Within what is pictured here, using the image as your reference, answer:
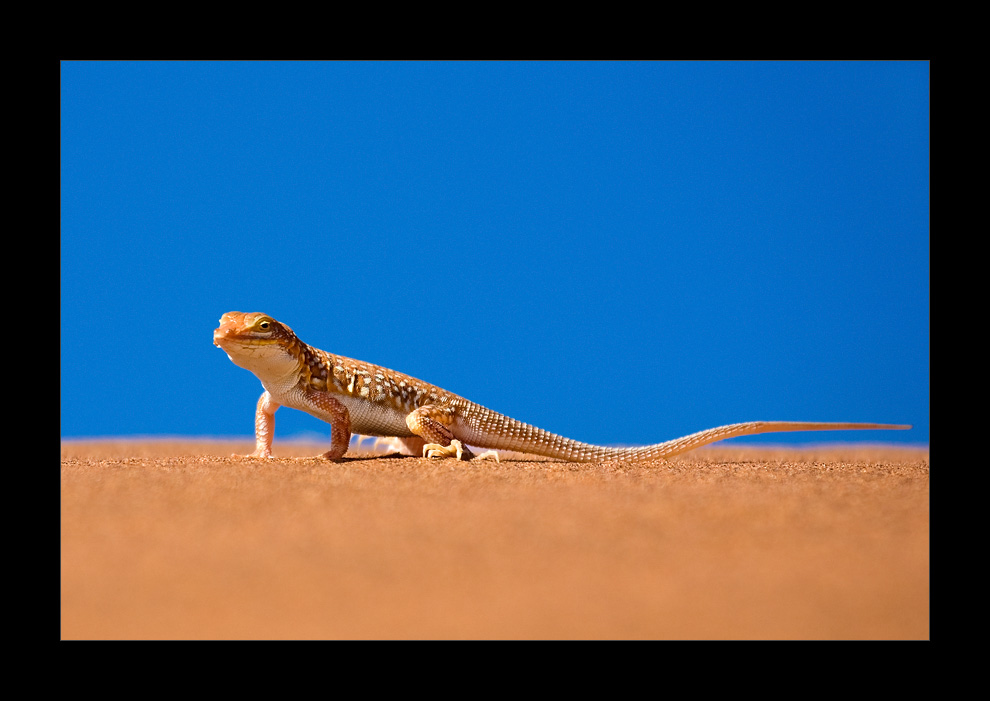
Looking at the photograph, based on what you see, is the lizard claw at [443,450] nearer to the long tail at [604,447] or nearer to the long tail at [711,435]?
the long tail at [604,447]

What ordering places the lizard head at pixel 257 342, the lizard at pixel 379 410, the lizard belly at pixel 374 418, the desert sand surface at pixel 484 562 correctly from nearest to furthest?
1. the desert sand surface at pixel 484 562
2. the lizard head at pixel 257 342
3. the lizard at pixel 379 410
4. the lizard belly at pixel 374 418

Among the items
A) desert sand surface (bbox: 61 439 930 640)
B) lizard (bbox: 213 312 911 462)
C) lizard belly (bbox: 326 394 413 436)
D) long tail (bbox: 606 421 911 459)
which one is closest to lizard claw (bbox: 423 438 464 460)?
lizard (bbox: 213 312 911 462)

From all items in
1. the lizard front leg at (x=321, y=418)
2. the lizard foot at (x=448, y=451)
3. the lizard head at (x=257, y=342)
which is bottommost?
the lizard foot at (x=448, y=451)

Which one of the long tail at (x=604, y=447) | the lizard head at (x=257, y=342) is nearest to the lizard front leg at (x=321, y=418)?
the lizard head at (x=257, y=342)

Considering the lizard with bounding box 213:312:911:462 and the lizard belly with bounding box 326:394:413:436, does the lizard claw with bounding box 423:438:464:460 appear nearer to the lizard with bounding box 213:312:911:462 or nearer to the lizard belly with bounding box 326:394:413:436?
the lizard with bounding box 213:312:911:462

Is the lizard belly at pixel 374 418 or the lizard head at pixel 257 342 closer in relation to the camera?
the lizard head at pixel 257 342

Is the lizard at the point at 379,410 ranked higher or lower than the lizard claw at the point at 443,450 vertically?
higher

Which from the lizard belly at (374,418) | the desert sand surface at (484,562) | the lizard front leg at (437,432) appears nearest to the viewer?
the desert sand surface at (484,562)
